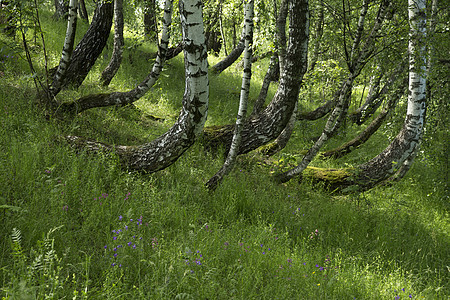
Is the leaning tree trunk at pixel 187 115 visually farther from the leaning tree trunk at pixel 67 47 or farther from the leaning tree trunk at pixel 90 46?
the leaning tree trunk at pixel 90 46

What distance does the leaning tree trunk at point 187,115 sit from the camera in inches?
158

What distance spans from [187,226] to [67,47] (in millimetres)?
4303

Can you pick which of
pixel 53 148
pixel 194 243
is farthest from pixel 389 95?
pixel 53 148

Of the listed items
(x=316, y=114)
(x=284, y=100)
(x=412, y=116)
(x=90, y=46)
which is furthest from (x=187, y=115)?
(x=316, y=114)

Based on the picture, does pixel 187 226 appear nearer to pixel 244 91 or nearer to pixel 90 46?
pixel 244 91

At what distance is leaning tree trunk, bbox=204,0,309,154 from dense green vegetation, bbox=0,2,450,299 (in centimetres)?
53

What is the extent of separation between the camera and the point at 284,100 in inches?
216

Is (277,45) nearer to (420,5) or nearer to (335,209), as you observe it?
(420,5)

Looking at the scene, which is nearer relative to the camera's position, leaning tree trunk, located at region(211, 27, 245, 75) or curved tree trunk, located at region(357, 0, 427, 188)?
curved tree trunk, located at region(357, 0, 427, 188)

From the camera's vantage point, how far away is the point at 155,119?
789cm

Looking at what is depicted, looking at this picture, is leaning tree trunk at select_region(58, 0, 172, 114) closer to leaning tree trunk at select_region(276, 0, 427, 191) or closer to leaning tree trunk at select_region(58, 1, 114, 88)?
leaning tree trunk at select_region(58, 1, 114, 88)

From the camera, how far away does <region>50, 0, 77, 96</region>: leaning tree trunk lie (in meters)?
5.77

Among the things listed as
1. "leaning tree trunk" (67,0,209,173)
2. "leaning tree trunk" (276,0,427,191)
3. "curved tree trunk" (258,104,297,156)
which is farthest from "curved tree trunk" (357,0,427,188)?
"leaning tree trunk" (67,0,209,173)

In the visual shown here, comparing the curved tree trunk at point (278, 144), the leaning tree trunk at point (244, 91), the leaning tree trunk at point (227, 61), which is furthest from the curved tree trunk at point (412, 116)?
the leaning tree trunk at point (227, 61)
